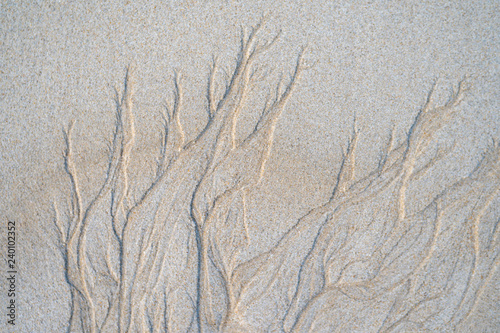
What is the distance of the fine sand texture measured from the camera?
4.76ft

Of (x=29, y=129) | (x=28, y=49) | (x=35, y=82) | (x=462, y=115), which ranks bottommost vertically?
(x=462, y=115)

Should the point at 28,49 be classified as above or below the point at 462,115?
above

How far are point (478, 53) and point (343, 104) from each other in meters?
0.62

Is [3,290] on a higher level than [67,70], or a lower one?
lower

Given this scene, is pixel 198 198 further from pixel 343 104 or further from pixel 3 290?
pixel 3 290

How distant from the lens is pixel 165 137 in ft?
4.90

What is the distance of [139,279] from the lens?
4.86ft

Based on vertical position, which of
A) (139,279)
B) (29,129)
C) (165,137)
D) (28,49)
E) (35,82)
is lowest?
(139,279)

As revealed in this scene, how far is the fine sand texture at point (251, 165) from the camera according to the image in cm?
145

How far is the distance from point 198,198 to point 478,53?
1368mm

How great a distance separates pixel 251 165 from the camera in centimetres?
148

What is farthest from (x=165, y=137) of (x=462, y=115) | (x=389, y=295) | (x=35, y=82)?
(x=462, y=115)

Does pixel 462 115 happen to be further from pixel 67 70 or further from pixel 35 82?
pixel 35 82

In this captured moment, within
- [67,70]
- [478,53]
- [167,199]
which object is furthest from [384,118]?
[67,70]
